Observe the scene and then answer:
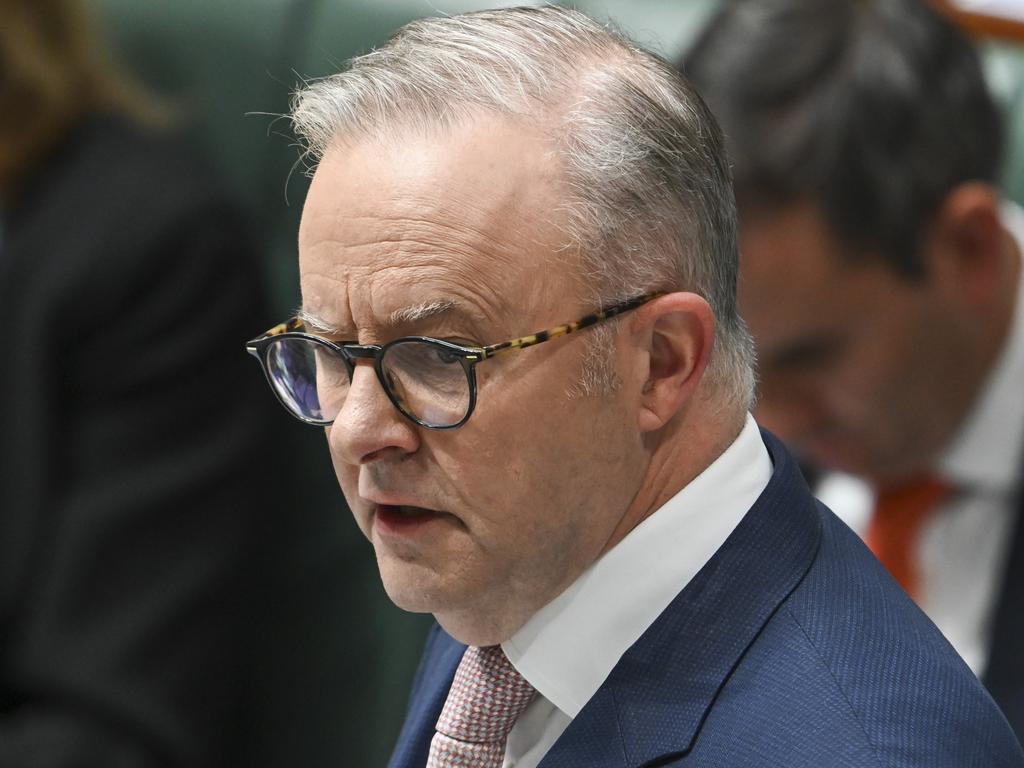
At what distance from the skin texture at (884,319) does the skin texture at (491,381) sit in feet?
1.91

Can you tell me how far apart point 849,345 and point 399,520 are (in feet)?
2.33

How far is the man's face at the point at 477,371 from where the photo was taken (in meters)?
0.78

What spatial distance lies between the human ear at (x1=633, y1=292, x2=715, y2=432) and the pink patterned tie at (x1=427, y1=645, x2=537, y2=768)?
16cm

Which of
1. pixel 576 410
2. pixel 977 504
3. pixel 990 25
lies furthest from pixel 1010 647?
pixel 990 25

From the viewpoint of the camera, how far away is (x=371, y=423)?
2.64 feet

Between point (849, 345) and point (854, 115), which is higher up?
point (854, 115)

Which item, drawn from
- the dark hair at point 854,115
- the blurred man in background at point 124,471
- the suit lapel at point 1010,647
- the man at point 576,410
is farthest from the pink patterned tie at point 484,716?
the blurred man in background at point 124,471

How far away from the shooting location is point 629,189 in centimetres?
79

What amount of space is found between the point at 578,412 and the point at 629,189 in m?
0.12

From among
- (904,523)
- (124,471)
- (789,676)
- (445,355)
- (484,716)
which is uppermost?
(445,355)

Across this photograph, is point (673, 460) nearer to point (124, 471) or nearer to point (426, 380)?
point (426, 380)

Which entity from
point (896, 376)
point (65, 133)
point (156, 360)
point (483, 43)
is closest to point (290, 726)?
point (156, 360)

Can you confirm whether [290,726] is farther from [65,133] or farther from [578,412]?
[578,412]

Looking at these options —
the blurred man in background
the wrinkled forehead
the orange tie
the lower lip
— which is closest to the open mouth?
the lower lip
